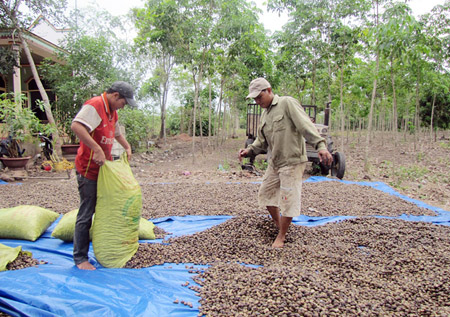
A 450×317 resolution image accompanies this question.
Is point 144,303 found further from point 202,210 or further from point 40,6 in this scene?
point 40,6

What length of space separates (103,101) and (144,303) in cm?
137

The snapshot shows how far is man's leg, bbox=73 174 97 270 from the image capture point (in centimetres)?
219

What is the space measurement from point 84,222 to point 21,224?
1.08 meters

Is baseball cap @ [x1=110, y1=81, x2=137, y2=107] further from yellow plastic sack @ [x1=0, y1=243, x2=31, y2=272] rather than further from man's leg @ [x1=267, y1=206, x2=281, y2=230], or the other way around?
man's leg @ [x1=267, y1=206, x2=281, y2=230]

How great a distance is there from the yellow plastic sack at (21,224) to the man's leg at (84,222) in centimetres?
90

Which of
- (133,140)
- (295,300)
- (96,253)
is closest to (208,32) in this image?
(133,140)

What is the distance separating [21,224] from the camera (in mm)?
2818

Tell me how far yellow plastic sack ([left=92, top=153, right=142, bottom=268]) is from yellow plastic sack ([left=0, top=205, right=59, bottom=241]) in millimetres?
967

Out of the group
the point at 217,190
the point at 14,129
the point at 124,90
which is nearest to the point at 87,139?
the point at 124,90

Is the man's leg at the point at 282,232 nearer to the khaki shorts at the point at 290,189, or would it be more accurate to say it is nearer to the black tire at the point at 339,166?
the khaki shorts at the point at 290,189

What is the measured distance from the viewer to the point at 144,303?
1734mm

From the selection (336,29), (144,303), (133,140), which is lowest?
(144,303)

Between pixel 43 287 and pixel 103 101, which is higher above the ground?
pixel 103 101

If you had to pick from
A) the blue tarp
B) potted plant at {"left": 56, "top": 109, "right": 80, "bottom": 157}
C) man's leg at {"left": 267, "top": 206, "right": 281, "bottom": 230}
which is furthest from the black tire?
potted plant at {"left": 56, "top": 109, "right": 80, "bottom": 157}
